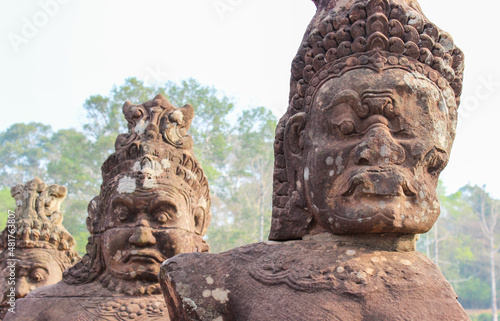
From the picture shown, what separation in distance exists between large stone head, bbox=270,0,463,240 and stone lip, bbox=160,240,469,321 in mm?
172

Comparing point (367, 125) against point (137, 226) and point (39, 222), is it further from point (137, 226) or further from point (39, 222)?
point (39, 222)

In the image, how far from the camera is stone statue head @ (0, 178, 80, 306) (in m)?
6.29

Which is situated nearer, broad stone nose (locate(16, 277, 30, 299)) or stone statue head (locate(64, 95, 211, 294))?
stone statue head (locate(64, 95, 211, 294))

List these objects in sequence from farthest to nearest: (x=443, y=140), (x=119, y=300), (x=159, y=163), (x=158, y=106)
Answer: (x=158, y=106) → (x=159, y=163) → (x=119, y=300) → (x=443, y=140)

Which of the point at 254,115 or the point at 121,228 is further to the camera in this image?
the point at 254,115

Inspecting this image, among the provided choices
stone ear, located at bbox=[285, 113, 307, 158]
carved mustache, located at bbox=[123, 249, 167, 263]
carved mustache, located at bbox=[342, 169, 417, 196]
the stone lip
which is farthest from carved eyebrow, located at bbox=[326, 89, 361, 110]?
carved mustache, located at bbox=[123, 249, 167, 263]

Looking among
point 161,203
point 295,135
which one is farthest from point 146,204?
point 295,135

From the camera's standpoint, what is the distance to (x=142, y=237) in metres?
4.21

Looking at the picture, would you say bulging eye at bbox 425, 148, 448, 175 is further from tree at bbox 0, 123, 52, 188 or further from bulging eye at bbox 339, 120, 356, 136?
tree at bbox 0, 123, 52, 188

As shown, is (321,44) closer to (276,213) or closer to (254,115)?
(276,213)

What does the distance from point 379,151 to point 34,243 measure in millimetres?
5574

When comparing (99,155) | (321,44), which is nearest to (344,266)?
(321,44)

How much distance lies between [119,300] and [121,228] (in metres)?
0.64

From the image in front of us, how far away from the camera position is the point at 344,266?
2.49 meters
